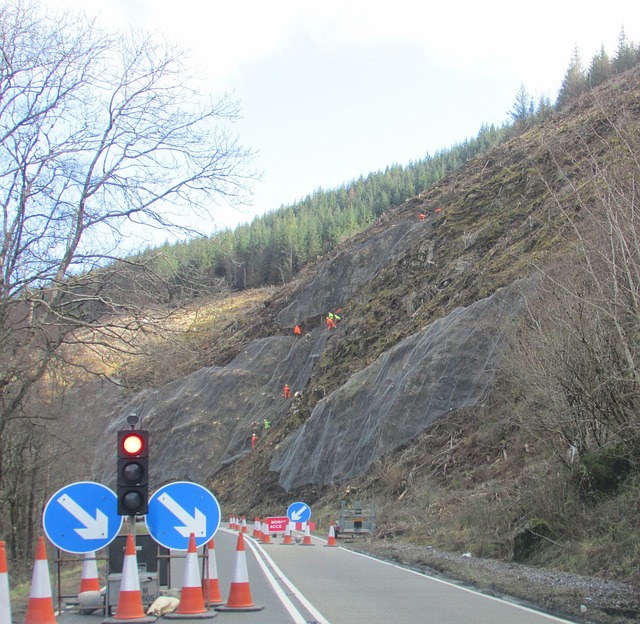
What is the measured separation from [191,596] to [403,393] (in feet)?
76.7

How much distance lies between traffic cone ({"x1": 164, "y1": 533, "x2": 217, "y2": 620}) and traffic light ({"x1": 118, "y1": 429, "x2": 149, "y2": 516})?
0.68 m

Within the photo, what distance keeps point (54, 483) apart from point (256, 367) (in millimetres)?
24720

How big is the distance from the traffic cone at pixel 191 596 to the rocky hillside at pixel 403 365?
4.25 meters

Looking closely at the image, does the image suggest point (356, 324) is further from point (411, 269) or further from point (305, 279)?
point (305, 279)

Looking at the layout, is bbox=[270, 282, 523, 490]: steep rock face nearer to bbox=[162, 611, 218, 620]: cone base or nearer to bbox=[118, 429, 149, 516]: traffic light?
bbox=[162, 611, 218, 620]: cone base

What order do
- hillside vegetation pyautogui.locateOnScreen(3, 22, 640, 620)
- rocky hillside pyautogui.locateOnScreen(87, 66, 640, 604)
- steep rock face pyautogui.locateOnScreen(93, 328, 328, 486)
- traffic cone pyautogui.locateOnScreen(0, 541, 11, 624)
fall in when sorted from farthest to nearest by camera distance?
steep rock face pyautogui.locateOnScreen(93, 328, 328, 486) → rocky hillside pyautogui.locateOnScreen(87, 66, 640, 604) → hillside vegetation pyautogui.locateOnScreen(3, 22, 640, 620) → traffic cone pyautogui.locateOnScreen(0, 541, 11, 624)

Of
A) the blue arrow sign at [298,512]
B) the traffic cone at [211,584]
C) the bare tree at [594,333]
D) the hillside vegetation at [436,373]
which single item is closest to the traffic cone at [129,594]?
the traffic cone at [211,584]

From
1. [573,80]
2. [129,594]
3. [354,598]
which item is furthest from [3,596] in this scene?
[573,80]

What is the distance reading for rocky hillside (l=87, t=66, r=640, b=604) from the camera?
2506 cm

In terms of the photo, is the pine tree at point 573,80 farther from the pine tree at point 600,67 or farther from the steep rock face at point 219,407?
the steep rock face at point 219,407

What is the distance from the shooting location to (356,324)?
45406 millimetres

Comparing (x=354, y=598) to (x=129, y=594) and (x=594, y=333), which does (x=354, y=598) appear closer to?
(x=129, y=594)

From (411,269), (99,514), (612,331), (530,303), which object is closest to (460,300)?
(411,269)

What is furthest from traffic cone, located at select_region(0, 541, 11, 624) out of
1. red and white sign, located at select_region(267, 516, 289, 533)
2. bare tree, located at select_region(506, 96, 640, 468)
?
red and white sign, located at select_region(267, 516, 289, 533)
